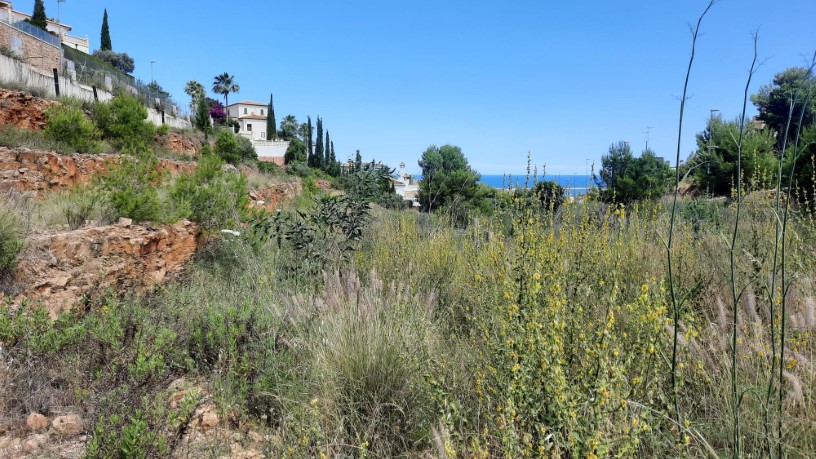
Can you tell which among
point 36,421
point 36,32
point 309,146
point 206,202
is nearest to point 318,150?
point 309,146

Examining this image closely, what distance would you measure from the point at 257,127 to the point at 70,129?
59.3 m

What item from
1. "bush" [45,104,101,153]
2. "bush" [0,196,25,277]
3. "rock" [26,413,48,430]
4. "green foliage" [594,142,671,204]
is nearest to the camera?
"rock" [26,413,48,430]

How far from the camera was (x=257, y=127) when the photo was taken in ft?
221

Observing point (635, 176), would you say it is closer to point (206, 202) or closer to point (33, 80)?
point (206, 202)

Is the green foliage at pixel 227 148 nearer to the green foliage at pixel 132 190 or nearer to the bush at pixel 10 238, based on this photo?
the green foliage at pixel 132 190

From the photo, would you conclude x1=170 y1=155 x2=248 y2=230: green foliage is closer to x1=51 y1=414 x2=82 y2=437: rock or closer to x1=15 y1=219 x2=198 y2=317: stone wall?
x1=15 y1=219 x2=198 y2=317: stone wall

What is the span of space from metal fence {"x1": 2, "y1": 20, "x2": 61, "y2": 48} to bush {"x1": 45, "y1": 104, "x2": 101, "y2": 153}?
11.0 m

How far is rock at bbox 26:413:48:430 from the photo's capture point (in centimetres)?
264

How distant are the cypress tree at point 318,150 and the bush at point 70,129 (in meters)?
31.8

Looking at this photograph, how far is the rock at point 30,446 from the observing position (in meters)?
2.45

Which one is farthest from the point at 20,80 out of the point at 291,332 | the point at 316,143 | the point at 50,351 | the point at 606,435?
the point at 316,143

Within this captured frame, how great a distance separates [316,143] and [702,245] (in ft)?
141

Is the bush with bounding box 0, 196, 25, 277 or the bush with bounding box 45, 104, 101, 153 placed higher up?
the bush with bounding box 45, 104, 101, 153

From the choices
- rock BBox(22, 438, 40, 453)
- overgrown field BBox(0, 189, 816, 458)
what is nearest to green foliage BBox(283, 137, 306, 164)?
overgrown field BBox(0, 189, 816, 458)
